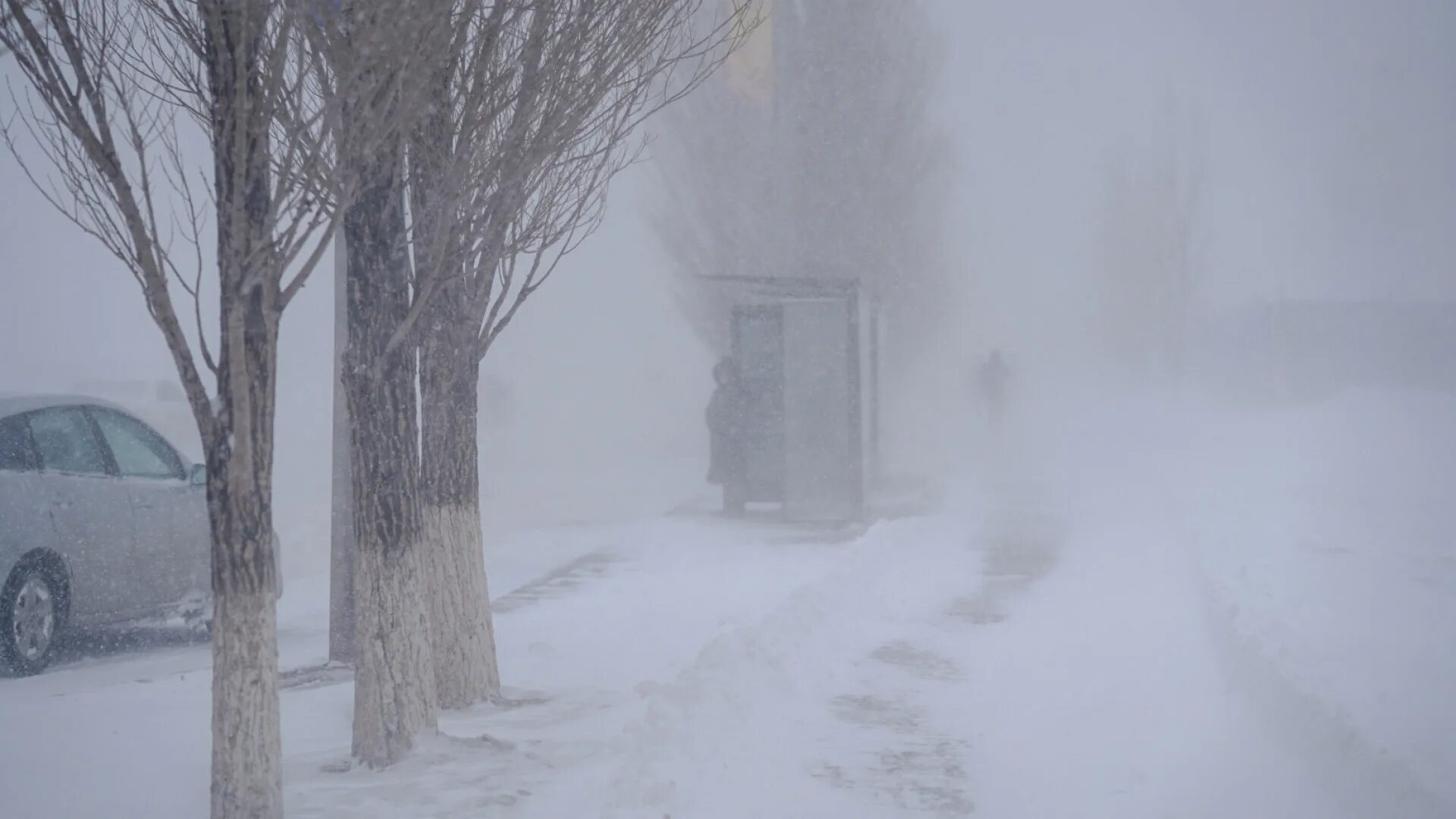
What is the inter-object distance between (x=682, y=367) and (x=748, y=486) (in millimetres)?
48975

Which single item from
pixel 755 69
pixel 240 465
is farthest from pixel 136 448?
pixel 755 69

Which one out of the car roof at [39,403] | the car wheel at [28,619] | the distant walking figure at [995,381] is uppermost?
the distant walking figure at [995,381]

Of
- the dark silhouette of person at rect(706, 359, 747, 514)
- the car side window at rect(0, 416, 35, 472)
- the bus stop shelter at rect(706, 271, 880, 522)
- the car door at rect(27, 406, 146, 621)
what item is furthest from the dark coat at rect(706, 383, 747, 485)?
the car side window at rect(0, 416, 35, 472)

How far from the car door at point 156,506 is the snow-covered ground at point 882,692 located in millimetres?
510

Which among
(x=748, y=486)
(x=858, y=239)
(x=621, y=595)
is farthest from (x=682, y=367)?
(x=621, y=595)

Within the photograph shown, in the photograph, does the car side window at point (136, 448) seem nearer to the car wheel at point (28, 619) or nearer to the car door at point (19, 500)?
the car door at point (19, 500)

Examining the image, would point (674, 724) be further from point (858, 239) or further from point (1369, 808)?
A: point (858, 239)

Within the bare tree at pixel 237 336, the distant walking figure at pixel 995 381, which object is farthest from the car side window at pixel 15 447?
the distant walking figure at pixel 995 381

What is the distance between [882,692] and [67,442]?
5047 mm

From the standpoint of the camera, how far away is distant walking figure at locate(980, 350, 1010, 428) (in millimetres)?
28219

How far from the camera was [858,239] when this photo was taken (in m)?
24.5

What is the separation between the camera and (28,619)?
6.89 metres

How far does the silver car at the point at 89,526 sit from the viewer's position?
6.86 m

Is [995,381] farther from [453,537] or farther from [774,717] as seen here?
[453,537]
